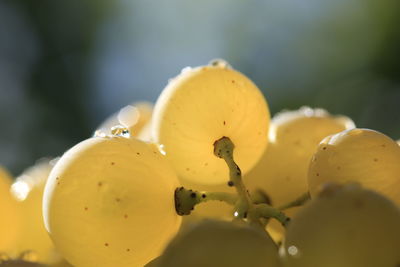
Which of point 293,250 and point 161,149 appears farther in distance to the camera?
point 161,149

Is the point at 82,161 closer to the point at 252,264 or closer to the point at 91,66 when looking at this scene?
the point at 252,264

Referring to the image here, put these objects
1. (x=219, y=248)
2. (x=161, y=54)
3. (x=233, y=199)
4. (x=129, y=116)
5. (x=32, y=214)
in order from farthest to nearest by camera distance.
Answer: (x=161, y=54) < (x=129, y=116) < (x=32, y=214) < (x=233, y=199) < (x=219, y=248)

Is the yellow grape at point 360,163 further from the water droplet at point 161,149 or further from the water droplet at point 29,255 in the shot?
the water droplet at point 29,255

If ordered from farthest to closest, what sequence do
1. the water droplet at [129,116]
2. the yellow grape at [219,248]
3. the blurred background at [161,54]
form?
the blurred background at [161,54] < the water droplet at [129,116] < the yellow grape at [219,248]

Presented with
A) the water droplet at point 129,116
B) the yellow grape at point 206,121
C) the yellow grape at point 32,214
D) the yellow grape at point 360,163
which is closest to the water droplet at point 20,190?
the yellow grape at point 32,214

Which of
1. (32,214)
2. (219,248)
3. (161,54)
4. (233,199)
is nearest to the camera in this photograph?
(219,248)

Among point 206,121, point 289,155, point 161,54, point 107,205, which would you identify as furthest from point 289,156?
point 161,54

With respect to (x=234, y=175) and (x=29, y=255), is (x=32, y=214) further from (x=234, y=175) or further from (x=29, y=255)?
(x=234, y=175)

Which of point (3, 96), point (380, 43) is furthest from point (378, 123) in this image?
point (3, 96)
